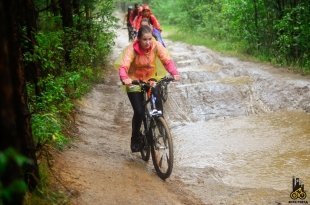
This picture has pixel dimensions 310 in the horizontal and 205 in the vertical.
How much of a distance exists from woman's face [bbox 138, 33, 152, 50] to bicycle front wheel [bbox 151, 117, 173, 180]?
3.81 ft

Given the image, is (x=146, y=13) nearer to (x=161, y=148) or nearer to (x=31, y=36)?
(x=31, y=36)

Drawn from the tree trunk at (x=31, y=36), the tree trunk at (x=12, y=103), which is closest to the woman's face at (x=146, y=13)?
the tree trunk at (x=31, y=36)

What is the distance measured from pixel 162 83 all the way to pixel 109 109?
486 centimetres

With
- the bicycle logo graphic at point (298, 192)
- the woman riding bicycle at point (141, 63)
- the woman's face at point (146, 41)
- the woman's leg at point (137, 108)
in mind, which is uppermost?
the woman's face at point (146, 41)

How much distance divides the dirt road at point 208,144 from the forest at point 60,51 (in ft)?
1.77

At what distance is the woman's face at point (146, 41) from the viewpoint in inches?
272

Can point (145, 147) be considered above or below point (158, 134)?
below

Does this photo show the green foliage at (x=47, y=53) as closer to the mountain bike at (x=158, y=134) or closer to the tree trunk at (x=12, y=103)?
the mountain bike at (x=158, y=134)

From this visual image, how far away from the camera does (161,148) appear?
6.76 meters

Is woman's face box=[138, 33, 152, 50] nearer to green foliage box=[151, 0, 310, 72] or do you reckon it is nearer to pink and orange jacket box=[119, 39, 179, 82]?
pink and orange jacket box=[119, 39, 179, 82]

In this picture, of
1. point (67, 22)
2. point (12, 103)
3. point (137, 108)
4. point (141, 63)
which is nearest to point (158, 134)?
point (137, 108)

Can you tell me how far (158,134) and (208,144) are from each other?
Result: 2221mm

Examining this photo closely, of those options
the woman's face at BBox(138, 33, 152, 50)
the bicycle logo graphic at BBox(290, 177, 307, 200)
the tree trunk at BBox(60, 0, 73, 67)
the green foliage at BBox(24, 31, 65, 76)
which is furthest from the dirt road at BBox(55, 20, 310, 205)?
the woman's face at BBox(138, 33, 152, 50)

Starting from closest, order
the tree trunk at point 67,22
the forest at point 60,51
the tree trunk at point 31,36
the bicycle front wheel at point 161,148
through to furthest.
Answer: the forest at point 60,51 → the bicycle front wheel at point 161,148 → the tree trunk at point 31,36 → the tree trunk at point 67,22
